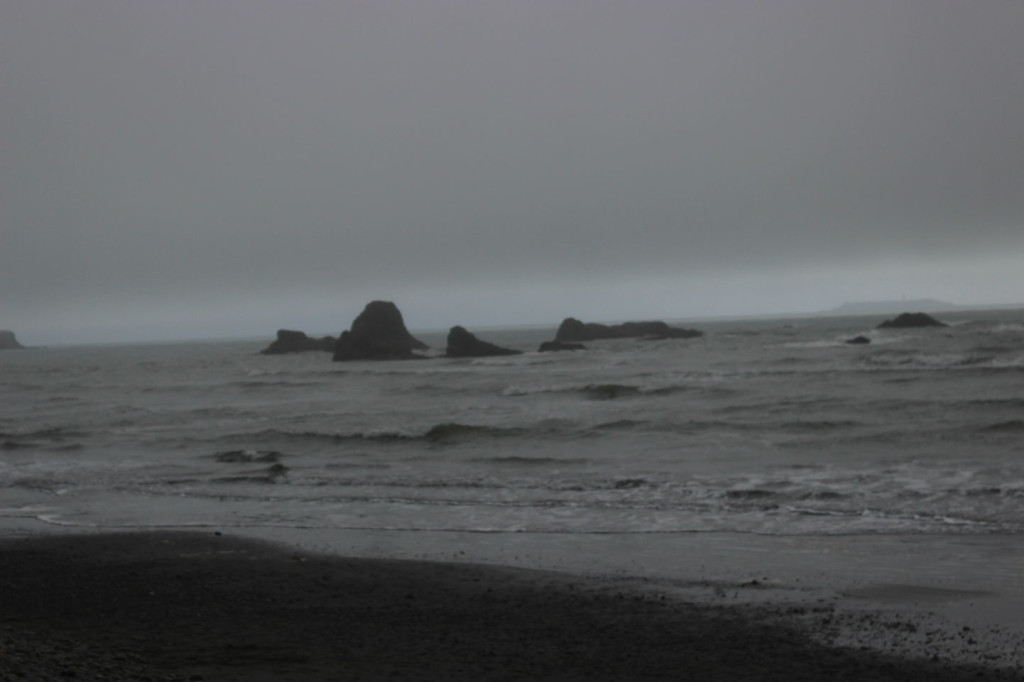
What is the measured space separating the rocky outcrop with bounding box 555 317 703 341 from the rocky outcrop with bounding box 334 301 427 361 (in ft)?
67.6

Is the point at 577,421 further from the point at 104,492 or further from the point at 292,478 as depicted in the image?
the point at 104,492

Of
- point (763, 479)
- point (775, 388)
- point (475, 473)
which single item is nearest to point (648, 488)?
point (763, 479)

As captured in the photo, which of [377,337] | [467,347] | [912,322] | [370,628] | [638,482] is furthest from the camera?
[912,322]

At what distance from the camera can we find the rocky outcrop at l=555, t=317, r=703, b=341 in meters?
104

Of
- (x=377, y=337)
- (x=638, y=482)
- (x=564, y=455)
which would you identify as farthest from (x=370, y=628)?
(x=377, y=337)

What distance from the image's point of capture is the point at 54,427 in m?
30.6

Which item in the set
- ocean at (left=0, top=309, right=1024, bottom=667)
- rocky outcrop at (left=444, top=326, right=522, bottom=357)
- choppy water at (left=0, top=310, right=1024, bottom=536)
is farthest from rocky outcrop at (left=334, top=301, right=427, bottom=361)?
ocean at (left=0, top=309, right=1024, bottom=667)

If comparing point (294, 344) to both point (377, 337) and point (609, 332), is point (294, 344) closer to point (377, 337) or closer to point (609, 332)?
point (377, 337)

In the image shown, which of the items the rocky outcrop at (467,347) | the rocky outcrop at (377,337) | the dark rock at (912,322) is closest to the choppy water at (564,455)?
the rocky outcrop at (467,347)

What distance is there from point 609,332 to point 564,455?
3392 inches

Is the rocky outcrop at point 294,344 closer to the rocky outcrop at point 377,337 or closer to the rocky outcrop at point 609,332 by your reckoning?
the rocky outcrop at point 377,337

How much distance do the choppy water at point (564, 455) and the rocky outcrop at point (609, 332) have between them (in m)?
60.6

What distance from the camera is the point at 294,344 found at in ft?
350

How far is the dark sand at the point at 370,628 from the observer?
Answer: 6656 mm
